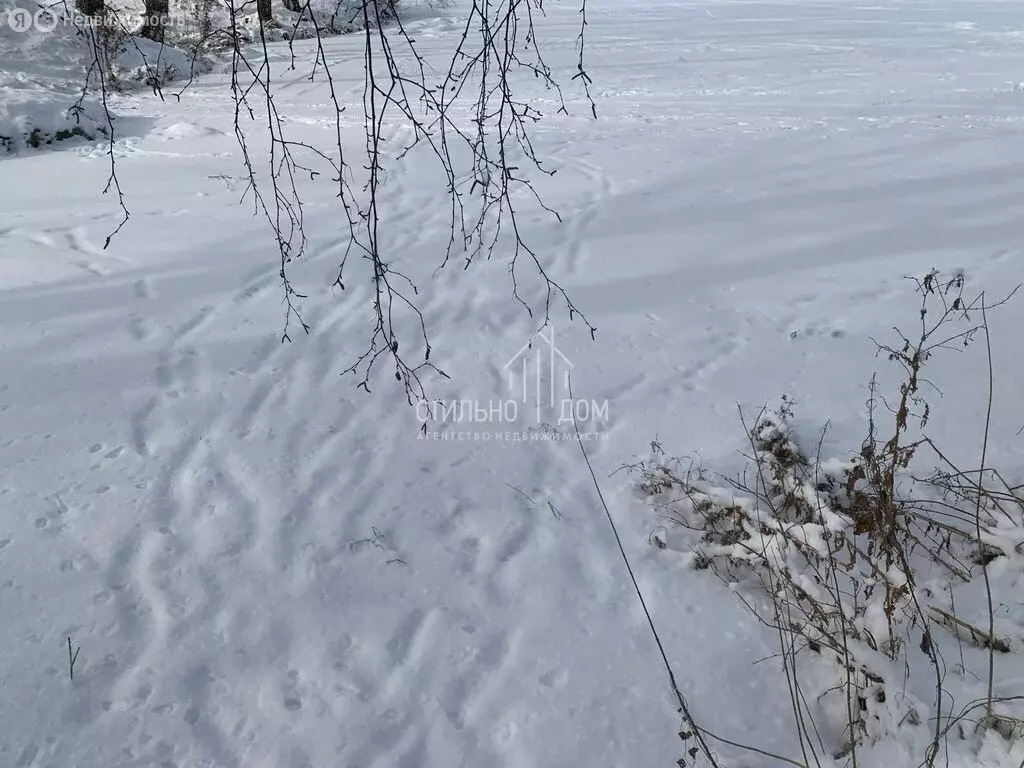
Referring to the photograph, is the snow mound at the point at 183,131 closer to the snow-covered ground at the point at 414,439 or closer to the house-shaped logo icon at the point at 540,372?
the snow-covered ground at the point at 414,439

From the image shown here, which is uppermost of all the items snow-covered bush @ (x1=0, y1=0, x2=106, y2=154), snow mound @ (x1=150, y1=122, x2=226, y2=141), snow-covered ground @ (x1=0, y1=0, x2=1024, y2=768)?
snow-covered bush @ (x1=0, y1=0, x2=106, y2=154)

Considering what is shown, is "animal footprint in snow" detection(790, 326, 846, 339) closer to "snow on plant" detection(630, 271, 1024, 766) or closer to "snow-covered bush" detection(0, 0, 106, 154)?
"snow on plant" detection(630, 271, 1024, 766)

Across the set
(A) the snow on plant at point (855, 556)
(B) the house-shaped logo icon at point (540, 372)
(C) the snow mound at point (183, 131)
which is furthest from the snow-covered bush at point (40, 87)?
(A) the snow on plant at point (855, 556)

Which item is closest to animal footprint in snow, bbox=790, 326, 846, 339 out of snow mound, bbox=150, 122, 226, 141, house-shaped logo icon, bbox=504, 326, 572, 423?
house-shaped logo icon, bbox=504, 326, 572, 423

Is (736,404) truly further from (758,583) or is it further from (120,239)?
(120,239)

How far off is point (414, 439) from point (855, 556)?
1.99 m

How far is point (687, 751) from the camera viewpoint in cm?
241

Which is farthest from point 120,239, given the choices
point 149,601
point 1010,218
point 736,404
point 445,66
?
point 445,66

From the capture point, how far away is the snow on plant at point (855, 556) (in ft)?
8.02

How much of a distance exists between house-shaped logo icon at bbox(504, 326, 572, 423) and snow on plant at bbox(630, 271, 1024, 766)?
760mm

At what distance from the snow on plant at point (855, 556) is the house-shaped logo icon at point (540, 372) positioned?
760 millimetres

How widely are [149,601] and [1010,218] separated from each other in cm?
626

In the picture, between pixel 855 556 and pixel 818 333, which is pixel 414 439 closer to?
pixel 855 556

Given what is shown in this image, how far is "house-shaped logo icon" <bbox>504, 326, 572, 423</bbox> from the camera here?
13.9 ft
